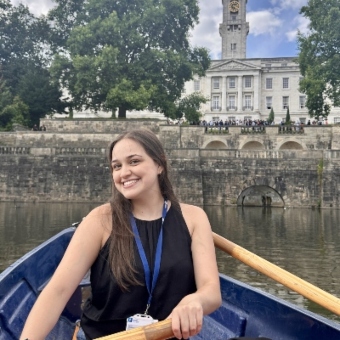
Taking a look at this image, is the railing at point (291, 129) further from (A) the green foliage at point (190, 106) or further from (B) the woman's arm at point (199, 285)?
(B) the woman's arm at point (199, 285)

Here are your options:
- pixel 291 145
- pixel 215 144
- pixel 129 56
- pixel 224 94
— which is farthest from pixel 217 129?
pixel 224 94

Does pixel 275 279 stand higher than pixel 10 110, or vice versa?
pixel 10 110

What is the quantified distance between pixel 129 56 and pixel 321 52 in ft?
49.0

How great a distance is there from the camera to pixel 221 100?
63594 millimetres

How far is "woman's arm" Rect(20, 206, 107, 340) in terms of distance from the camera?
7.09 ft

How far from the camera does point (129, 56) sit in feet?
114

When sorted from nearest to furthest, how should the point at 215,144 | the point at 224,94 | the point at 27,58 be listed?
the point at 215,144 < the point at 27,58 < the point at 224,94

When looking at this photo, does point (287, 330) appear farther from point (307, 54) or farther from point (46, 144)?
point (307, 54)

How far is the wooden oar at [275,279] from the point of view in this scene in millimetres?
2061

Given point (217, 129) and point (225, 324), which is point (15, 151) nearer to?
point (217, 129)

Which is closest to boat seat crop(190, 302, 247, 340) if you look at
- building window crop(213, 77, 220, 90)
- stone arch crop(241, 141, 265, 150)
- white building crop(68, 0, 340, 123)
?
stone arch crop(241, 141, 265, 150)

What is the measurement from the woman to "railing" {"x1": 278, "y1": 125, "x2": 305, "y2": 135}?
101ft

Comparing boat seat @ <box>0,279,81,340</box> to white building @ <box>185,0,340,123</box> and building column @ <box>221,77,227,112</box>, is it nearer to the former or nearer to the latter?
white building @ <box>185,0,340,123</box>

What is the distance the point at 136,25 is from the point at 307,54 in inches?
531
